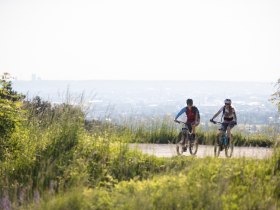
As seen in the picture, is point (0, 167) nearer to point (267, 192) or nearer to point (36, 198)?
point (36, 198)

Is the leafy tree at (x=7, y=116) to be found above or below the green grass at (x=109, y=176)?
above

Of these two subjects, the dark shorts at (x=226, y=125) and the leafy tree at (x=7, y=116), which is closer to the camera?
the leafy tree at (x=7, y=116)

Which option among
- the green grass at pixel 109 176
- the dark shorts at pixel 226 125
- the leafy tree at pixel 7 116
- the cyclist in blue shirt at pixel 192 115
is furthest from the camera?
the cyclist in blue shirt at pixel 192 115

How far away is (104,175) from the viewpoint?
11.5 metres

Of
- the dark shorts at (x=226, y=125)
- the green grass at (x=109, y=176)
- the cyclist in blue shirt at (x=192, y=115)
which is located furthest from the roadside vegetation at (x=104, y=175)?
the dark shorts at (x=226, y=125)

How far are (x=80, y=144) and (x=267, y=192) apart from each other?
5385mm

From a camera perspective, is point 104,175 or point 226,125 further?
point 226,125

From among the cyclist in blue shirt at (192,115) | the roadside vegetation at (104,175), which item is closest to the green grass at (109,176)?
the roadside vegetation at (104,175)

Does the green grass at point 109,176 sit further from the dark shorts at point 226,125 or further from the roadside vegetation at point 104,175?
the dark shorts at point 226,125

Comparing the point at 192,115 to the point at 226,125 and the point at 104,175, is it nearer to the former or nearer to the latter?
the point at 226,125

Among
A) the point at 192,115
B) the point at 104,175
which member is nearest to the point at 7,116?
the point at 104,175

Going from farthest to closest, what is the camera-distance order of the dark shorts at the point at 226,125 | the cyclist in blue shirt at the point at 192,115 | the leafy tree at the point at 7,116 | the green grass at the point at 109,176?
the cyclist in blue shirt at the point at 192,115, the dark shorts at the point at 226,125, the leafy tree at the point at 7,116, the green grass at the point at 109,176

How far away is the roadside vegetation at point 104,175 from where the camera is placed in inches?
314

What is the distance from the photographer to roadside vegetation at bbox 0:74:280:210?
26.2 ft
